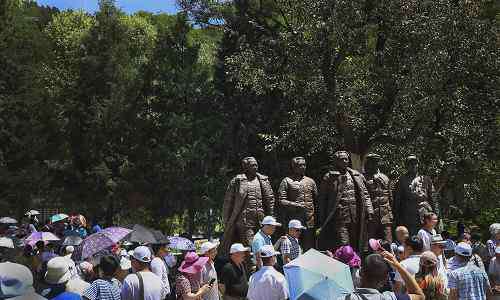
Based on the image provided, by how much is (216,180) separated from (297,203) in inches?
775

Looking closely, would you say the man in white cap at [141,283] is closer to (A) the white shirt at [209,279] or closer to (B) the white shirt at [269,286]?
(A) the white shirt at [209,279]

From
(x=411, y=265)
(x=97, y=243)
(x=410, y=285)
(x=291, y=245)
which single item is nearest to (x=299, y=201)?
(x=291, y=245)

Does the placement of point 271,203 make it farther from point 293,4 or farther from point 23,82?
point 23,82

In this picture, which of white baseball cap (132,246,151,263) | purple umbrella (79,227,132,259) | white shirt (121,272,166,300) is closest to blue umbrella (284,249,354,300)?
white shirt (121,272,166,300)

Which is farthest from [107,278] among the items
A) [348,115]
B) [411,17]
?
[411,17]

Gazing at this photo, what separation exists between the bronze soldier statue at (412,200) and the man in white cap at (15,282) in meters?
9.48

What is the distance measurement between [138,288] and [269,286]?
1619mm

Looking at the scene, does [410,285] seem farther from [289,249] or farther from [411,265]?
[289,249]

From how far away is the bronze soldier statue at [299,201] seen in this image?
555 inches

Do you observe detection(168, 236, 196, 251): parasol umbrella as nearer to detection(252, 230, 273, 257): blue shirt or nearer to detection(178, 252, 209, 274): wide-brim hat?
detection(252, 230, 273, 257): blue shirt

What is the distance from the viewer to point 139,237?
44.3ft

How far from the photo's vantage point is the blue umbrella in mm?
7914

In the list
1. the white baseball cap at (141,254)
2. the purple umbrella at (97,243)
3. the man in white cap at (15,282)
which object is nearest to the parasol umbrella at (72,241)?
the purple umbrella at (97,243)

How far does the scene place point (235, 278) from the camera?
978 cm
